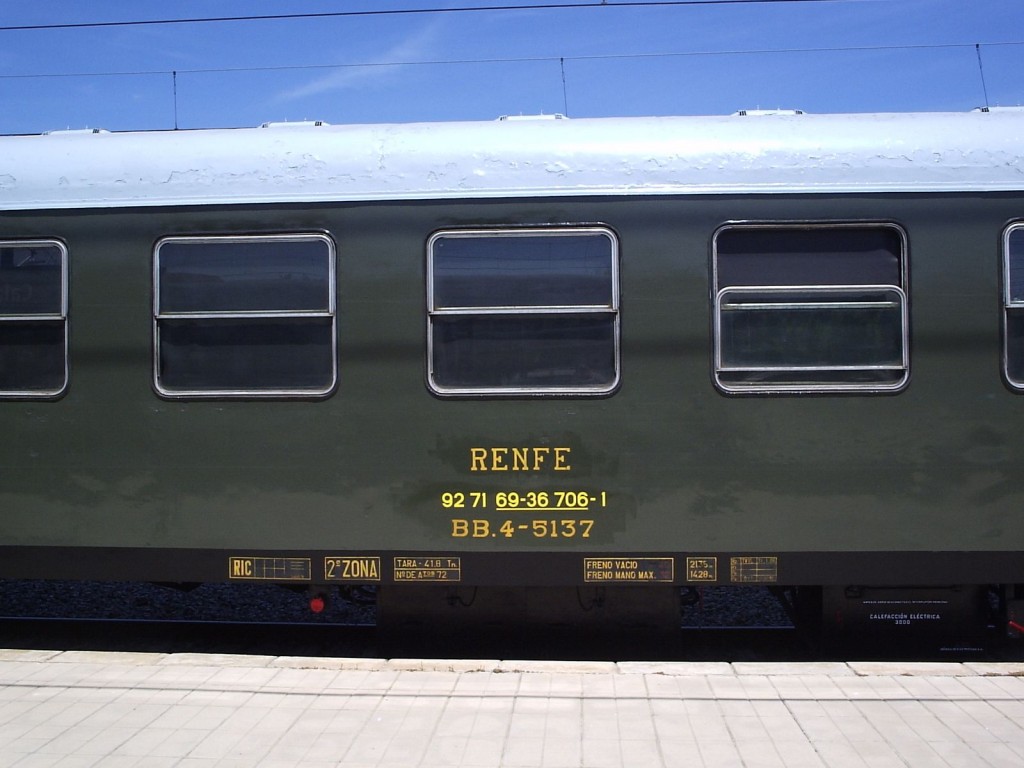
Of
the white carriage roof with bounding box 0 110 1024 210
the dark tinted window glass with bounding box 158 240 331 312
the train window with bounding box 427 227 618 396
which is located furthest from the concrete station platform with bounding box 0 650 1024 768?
the white carriage roof with bounding box 0 110 1024 210

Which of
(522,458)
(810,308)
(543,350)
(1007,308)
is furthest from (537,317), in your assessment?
(1007,308)

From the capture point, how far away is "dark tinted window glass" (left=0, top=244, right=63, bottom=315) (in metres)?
5.57

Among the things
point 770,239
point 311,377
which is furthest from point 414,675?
point 770,239

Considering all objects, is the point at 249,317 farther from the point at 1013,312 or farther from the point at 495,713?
the point at 1013,312

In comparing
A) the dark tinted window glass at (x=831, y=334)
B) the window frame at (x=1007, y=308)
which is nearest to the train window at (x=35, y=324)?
the dark tinted window glass at (x=831, y=334)

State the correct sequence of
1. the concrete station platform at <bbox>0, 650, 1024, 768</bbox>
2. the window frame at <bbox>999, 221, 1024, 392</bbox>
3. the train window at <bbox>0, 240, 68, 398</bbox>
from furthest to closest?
1. the train window at <bbox>0, 240, 68, 398</bbox>
2. the window frame at <bbox>999, 221, 1024, 392</bbox>
3. the concrete station platform at <bbox>0, 650, 1024, 768</bbox>

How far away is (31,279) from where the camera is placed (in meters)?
5.59

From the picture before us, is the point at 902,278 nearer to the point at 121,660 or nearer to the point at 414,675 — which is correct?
the point at 414,675

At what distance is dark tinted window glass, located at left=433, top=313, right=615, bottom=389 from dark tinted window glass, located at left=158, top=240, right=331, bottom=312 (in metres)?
0.87

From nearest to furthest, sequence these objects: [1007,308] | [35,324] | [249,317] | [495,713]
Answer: [495,713], [1007,308], [249,317], [35,324]

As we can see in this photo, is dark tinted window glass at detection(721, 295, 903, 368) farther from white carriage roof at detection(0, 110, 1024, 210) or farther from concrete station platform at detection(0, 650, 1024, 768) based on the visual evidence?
concrete station platform at detection(0, 650, 1024, 768)

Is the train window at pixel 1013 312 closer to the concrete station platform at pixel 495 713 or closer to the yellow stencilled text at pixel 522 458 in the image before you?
the concrete station platform at pixel 495 713

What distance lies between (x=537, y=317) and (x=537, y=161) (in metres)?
0.90

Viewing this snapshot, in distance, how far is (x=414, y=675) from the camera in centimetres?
532
